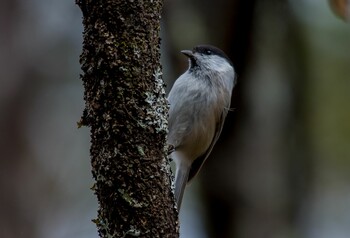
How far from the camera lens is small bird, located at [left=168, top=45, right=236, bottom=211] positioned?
4530 mm

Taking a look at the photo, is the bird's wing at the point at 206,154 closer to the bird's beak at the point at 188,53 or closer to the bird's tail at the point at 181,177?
the bird's tail at the point at 181,177

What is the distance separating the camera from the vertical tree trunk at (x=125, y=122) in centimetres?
181

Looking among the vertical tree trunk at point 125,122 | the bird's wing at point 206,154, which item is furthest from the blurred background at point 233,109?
the vertical tree trunk at point 125,122

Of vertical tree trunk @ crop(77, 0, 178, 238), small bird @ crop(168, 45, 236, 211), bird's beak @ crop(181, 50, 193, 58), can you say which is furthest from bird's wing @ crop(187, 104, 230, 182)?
vertical tree trunk @ crop(77, 0, 178, 238)

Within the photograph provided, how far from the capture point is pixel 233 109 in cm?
450

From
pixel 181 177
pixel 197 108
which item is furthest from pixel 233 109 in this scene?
pixel 181 177

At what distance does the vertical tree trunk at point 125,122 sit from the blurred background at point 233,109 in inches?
62.1

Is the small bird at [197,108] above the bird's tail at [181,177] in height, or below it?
above

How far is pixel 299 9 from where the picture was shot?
17.4ft

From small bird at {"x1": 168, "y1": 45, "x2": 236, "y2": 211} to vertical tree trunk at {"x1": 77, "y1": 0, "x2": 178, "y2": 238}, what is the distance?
8.62ft

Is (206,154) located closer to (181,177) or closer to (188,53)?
(181,177)

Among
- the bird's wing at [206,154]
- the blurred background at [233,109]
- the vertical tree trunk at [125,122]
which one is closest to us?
the vertical tree trunk at [125,122]

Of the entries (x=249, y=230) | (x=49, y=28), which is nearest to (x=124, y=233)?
(x=249, y=230)

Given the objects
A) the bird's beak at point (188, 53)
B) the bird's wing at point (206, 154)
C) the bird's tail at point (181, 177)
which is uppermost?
the bird's beak at point (188, 53)
